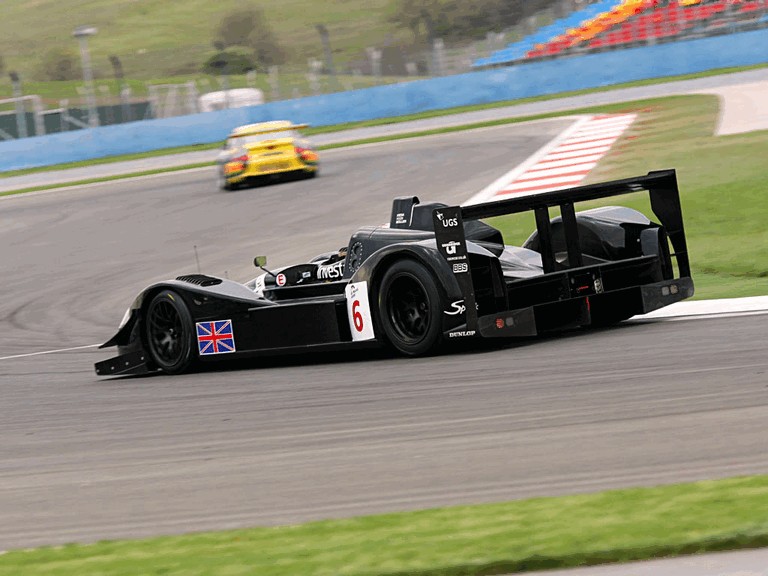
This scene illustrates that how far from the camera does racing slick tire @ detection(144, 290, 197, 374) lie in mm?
9875

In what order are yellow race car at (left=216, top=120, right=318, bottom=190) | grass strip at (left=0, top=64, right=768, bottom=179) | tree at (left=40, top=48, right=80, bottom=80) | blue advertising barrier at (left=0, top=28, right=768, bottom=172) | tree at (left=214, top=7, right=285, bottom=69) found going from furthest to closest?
tree at (left=40, top=48, right=80, bottom=80)
tree at (left=214, top=7, right=285, bottom=69)
blue advertising barrier at (left=0, top=28, right=768, bottom=172)
grass strip at (left=0, top=64, right=768, bottom=179)
yellow race car at (left=216, top=120, right=318, bottom=190)

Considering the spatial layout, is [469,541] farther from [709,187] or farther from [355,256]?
[709,187]

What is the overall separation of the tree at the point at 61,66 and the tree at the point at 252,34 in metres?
10.7

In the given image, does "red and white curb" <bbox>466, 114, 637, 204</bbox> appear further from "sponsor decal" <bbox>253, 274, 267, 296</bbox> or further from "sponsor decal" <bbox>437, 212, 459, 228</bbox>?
"sponsor decal" <bbox>437, 212, 459, 228</bbox>

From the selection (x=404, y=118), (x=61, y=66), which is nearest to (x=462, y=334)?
(x=404, y=118)

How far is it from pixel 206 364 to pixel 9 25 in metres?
103

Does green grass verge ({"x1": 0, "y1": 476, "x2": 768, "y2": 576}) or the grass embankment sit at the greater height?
the grass embankment

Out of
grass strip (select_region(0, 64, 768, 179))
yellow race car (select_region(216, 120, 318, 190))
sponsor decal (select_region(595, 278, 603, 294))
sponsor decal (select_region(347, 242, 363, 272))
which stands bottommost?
sponsor decal (select_region(595, 278, 603, 294))

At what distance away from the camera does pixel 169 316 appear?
10094mm

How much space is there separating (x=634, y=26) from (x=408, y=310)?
3598 centimetres

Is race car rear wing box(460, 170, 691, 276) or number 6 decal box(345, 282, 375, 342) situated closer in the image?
race car rear wing box(460, 170, 691, 276)

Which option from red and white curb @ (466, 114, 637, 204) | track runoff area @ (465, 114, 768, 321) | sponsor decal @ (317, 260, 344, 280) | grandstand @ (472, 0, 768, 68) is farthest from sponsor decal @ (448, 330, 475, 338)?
grandstand @ (472, 0, 768, 68)

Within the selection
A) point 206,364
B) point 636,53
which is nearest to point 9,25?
point 636,53

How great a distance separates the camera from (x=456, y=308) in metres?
8.18
